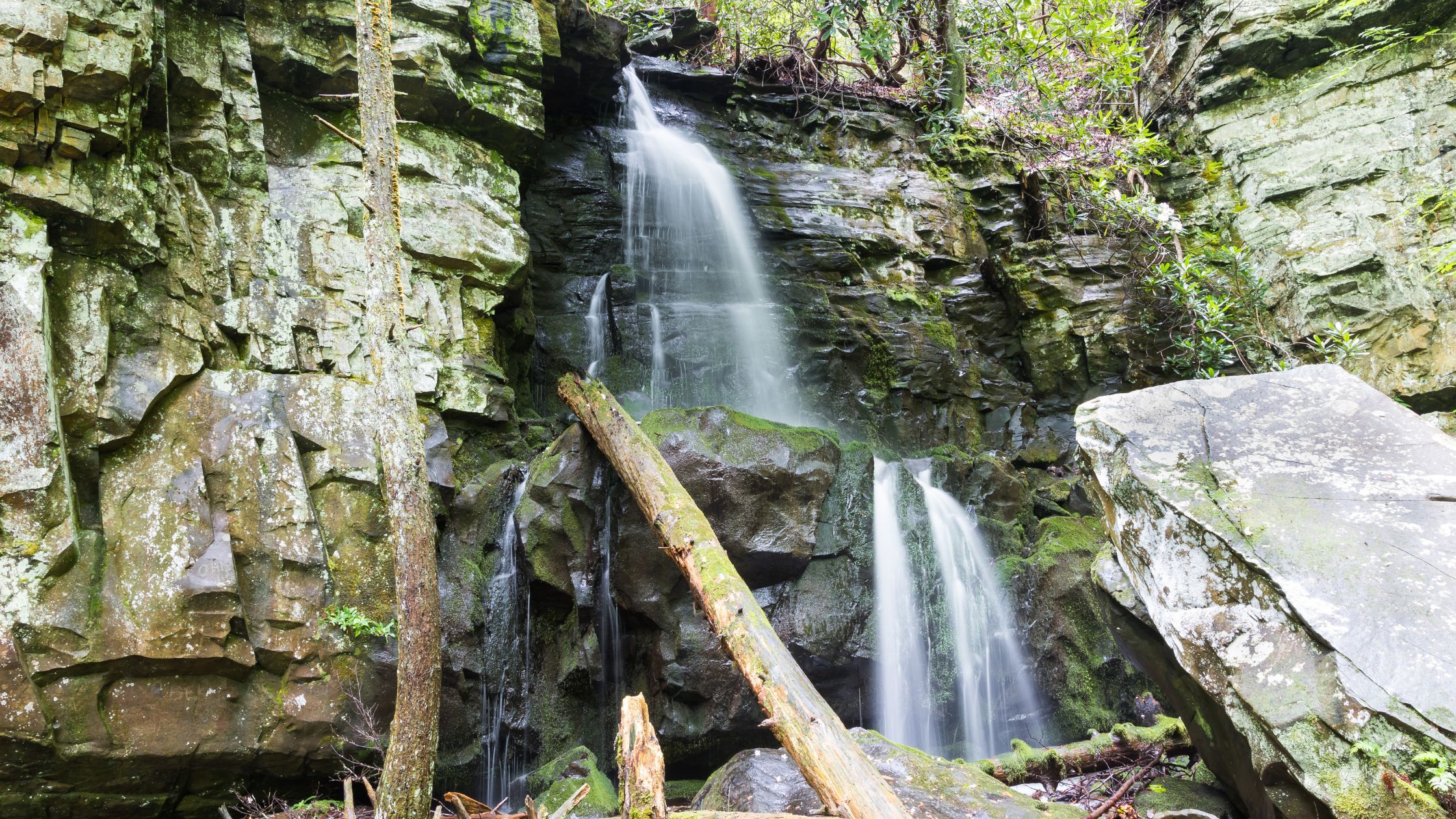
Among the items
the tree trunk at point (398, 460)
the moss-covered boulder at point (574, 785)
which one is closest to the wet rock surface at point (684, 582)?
the moss-covered boulder at point (574, 785)

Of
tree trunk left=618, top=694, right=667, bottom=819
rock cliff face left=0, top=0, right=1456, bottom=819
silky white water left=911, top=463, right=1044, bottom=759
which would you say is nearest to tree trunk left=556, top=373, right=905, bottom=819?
rock cliff face left=0, top=0, right=1456, bottom=819

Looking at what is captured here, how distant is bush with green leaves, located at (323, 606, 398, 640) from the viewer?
17.2 feet

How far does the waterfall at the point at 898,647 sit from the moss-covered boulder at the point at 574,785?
8.17 ft

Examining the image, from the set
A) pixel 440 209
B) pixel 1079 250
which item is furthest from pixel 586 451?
pixel 1079 250

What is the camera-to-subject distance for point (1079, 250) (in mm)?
10234

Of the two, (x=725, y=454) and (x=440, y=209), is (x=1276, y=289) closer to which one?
(x=725, y=454)

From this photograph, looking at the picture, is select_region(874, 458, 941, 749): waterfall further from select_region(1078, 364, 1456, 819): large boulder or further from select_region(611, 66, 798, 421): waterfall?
select_region(1078, 364, 1456, 819): large boulder

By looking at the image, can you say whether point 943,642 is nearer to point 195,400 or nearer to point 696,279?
point 696,279

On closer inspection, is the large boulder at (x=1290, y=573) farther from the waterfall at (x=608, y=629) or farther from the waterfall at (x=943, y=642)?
the waterfall at (x=608, y=629)

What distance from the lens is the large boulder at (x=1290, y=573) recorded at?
3281 millimetres

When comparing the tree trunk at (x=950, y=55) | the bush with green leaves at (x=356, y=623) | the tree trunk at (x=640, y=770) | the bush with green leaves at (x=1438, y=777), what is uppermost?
the tree trunk at (x=950, y=55)

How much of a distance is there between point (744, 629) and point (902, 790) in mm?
1303

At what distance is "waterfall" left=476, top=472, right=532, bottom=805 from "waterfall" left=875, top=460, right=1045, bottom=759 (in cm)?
300

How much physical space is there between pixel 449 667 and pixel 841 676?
3.15m
